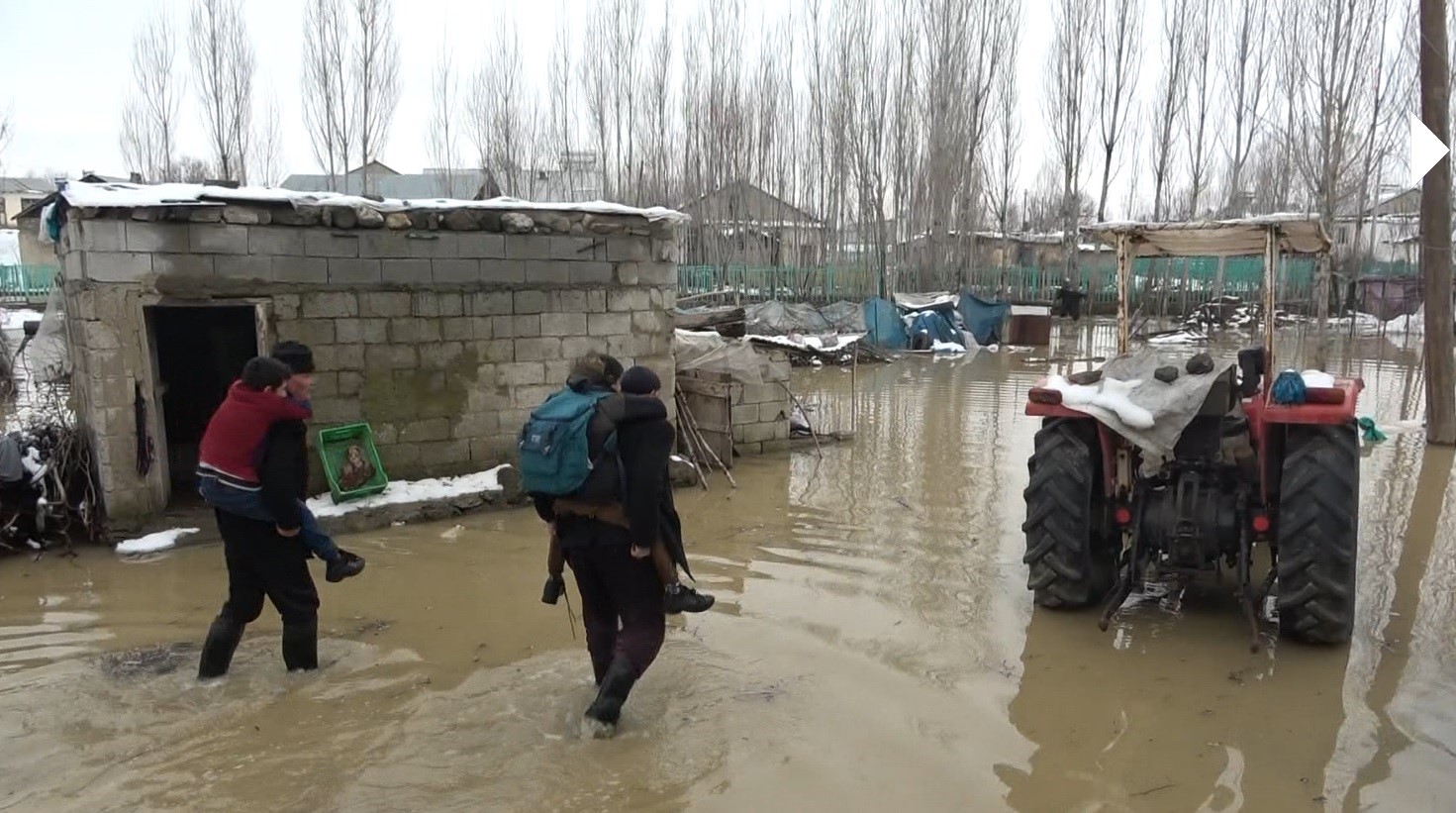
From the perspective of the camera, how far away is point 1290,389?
183 inches

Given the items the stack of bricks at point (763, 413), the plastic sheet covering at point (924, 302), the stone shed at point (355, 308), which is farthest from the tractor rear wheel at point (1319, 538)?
the plastic sheet covering at point (924, 302)

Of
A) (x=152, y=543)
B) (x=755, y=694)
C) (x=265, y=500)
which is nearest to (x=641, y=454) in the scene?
(x=755, y=694)

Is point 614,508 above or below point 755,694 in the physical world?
above

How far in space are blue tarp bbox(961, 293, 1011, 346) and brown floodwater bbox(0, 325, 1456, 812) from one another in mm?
16858

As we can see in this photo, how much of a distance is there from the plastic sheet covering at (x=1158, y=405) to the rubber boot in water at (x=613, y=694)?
2673mm

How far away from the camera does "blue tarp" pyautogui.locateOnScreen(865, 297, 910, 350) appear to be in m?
21.9

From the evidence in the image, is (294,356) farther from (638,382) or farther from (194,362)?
(194,362)

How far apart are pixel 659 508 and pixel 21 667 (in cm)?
336

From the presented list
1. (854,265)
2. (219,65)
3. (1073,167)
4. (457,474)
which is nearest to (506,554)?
(457,474)

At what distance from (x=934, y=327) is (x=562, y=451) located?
19.5 metres

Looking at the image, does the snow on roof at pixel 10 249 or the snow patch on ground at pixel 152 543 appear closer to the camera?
the snow patch on ground at pixel 152 543

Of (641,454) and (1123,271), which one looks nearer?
(641,454)

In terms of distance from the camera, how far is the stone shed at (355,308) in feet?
21.7

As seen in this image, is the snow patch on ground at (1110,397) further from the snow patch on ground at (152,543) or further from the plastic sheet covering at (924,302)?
the plastic sheet covering at (924,302)
